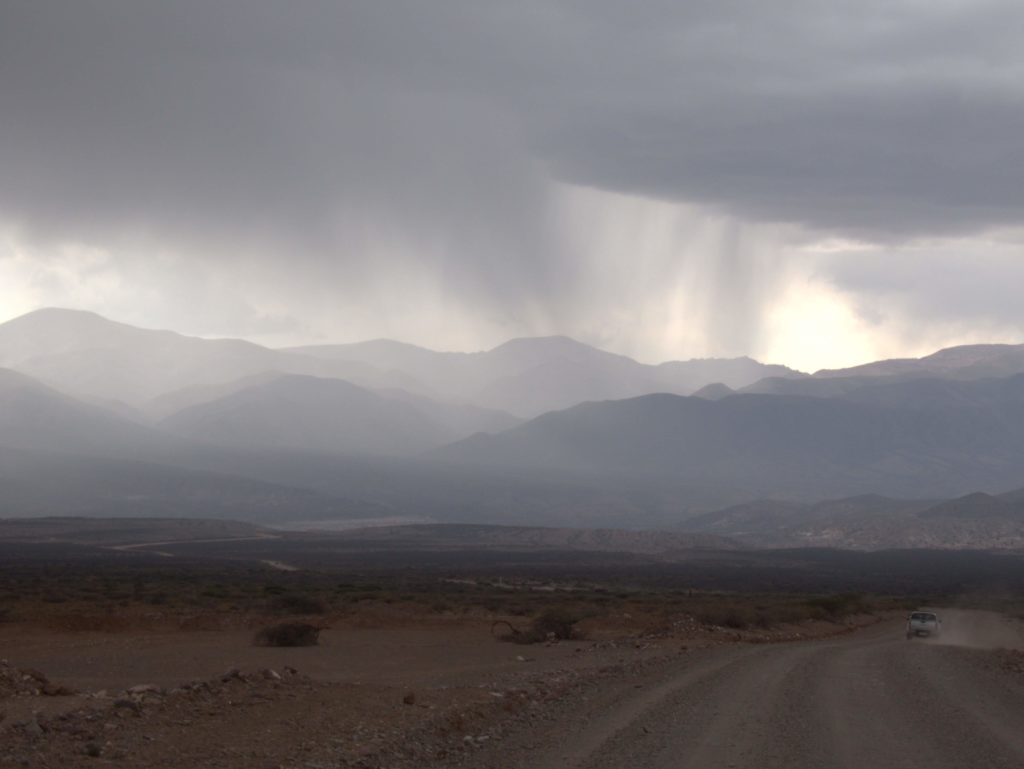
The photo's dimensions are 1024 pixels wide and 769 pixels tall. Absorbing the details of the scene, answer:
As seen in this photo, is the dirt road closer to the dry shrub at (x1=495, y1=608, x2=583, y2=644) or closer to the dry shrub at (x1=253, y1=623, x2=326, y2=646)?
the dry shrub at (x1=495, y1=608, x2=583, y2=644)

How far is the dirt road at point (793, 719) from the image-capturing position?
14.3 meters

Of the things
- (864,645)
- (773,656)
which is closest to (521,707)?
(773,656)

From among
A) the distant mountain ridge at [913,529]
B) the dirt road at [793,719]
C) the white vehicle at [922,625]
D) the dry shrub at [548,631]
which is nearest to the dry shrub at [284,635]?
the dry shrub at [548,631]

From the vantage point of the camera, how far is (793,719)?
56.7 feet

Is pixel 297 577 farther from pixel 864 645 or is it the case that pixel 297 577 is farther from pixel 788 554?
pixel 788 554

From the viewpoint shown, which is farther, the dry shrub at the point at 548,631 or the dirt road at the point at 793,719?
the dry shrub at the point at 548,631

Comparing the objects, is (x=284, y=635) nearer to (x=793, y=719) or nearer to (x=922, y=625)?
(x=793, y=719)

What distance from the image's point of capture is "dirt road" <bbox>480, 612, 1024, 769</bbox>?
14.3m

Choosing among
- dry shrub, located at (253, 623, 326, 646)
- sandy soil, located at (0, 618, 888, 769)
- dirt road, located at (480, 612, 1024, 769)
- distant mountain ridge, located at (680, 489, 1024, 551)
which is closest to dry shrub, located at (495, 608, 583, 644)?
sandy soil, located at (0, 618, 888, 769)

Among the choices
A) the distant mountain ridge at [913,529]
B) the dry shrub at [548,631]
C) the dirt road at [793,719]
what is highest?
the distant mountain ridge at [913,529]

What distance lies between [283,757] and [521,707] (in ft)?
19.0

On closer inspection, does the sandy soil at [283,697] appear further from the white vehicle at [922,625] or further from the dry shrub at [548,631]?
the white vehicle at [922,625]

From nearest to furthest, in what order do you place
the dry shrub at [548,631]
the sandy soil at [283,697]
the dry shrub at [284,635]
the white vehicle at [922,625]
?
the sandy soil at [283,697]
the dry shrub at [284,635]
the dry shrub at [548,631]
the white vehicle at [922,625]

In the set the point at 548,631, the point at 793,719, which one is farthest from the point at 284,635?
the point at 793,719
